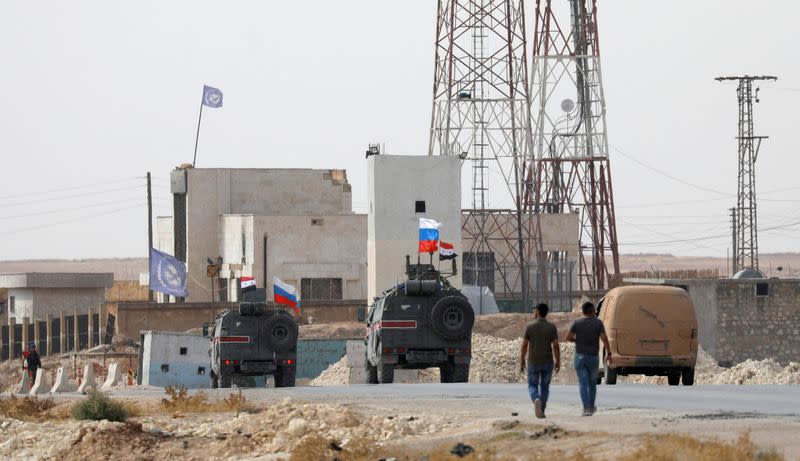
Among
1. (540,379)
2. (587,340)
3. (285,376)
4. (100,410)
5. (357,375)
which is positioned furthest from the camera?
(357,375)

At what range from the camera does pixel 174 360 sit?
5475cm

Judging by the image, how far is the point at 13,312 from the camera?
90062mm

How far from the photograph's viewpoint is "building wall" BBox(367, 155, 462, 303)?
63312 millimetres

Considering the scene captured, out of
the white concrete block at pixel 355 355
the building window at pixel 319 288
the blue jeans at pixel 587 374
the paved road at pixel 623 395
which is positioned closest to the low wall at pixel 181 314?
the building window at pixel 319 288

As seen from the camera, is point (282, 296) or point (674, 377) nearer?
point (674, 377)

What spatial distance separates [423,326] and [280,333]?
14.4ft

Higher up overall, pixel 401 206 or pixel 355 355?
pixel 401 206

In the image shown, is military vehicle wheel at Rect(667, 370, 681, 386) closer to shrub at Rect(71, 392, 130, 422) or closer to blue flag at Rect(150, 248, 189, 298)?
shrub at Rect(71, 392, 130, 422)

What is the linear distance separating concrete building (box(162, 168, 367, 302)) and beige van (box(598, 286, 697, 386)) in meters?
46.6

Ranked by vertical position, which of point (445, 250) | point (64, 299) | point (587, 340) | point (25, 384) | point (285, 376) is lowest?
point (25, 384)

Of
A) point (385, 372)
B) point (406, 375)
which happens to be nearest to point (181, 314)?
point (406, 375)

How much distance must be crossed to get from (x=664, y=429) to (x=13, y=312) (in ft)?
248

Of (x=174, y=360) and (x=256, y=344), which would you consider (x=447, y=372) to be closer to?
(x=256, y=344)

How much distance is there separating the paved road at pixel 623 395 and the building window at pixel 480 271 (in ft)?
148
